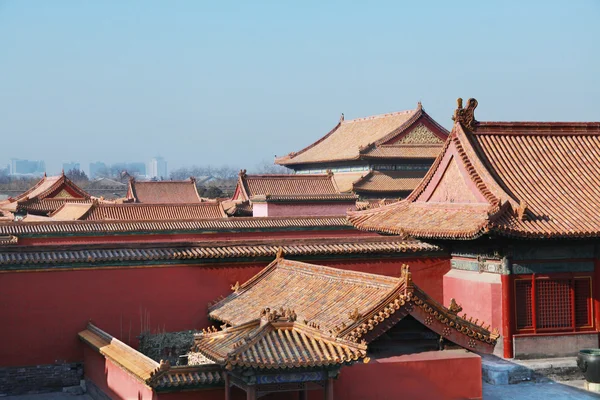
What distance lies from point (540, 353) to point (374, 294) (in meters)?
6.56

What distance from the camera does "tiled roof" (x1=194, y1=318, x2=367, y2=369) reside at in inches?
485

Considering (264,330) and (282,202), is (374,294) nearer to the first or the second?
(264,330)

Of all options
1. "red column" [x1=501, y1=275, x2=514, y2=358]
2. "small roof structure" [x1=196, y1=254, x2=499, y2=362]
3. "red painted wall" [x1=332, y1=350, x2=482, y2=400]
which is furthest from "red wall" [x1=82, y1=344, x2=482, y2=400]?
"red column" [x1=501, y1=275, x2=514, y2=358]

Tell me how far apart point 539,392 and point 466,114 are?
6899mm

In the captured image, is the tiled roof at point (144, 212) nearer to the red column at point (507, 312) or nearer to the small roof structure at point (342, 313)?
the red column at point (507, 312)

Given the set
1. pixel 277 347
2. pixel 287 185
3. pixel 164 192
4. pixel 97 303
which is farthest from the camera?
pixel 164 192

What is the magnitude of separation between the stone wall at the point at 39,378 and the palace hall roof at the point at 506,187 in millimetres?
8107

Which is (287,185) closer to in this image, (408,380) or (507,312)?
(507,312)

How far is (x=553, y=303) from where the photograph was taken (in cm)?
1973

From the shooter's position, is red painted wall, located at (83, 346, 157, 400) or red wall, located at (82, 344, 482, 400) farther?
red wall, located at (82, 344, 482, 400)

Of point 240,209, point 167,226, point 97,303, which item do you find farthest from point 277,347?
point 240,209

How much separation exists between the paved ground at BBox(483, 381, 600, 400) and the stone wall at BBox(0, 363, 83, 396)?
28.1ft

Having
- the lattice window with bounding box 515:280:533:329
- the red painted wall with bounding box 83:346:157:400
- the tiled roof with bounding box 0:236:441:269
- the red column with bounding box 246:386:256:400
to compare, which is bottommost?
the red painted wall with bounding box 83:346:157:400

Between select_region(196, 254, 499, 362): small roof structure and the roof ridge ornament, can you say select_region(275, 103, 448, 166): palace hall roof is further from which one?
select_region(196, 254, 499, 362): small roof structure
